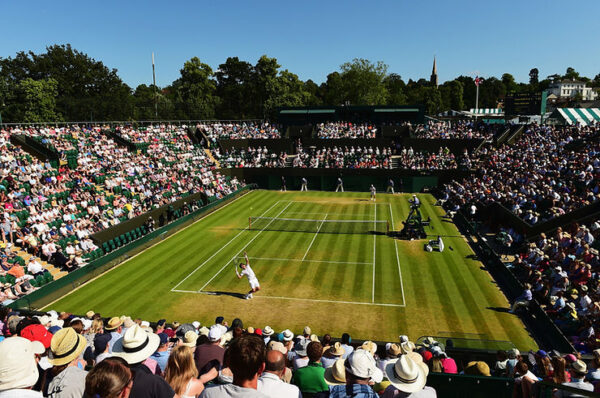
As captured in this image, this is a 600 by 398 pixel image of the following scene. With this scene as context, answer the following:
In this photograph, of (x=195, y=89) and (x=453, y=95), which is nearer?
(x=195, y=89)

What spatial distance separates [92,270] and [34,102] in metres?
51.5

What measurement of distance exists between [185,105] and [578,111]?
67773 mm

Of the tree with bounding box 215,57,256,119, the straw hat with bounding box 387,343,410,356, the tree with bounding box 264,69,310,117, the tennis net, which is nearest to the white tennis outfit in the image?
the straw hat with bounding box 387,343,410,356

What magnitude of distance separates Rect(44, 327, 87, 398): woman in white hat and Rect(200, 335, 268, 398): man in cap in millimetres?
1807

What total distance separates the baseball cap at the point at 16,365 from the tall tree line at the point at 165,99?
194ft

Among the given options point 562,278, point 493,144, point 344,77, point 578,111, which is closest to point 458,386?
point 562,278

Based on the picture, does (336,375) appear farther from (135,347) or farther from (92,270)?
(92,270)

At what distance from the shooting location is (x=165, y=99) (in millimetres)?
88438

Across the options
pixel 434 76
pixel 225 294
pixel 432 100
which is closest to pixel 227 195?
pixel 225 294

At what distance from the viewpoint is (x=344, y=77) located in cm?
10050

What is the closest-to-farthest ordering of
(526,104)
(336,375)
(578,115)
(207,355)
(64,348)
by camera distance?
(64,348)
(336,375)
(207,355)
(526,104)
(578,115)

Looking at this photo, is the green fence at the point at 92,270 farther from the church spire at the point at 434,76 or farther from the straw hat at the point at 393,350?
the church spire at the point at 434,76

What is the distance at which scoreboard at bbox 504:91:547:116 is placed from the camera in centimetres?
5000

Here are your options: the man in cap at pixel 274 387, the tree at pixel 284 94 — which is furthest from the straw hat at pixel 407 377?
the tree at pixel 284 94
